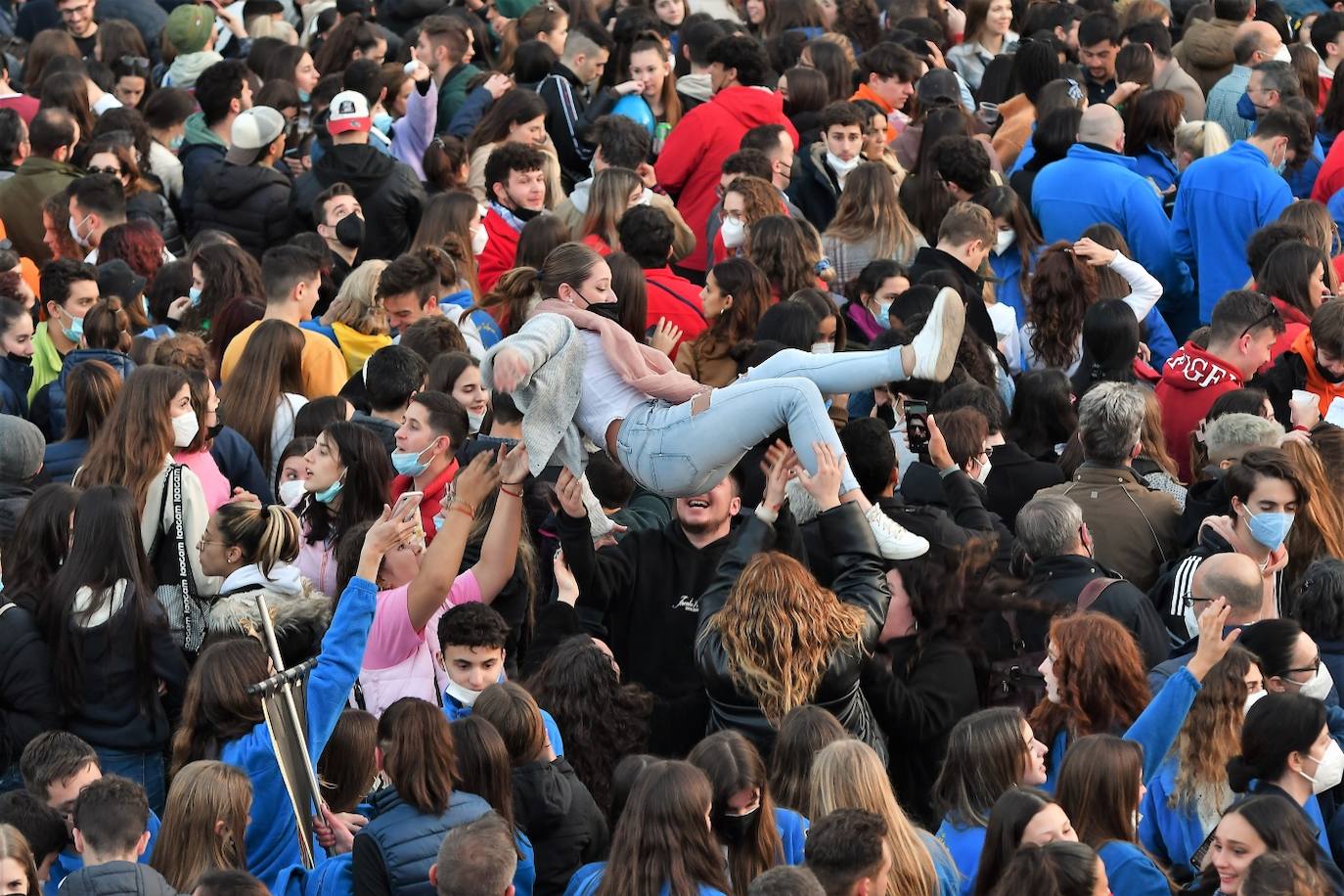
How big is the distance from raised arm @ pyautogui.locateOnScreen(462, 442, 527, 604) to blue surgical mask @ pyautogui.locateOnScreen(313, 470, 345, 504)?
0.63 meters

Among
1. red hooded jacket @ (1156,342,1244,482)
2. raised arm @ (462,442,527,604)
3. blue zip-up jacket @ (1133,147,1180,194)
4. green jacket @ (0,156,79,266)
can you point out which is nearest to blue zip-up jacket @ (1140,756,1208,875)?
raised arm @ (462,442,527,604)

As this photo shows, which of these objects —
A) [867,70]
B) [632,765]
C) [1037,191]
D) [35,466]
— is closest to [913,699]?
[632,765]

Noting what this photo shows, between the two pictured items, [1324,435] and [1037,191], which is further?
[1037,191]

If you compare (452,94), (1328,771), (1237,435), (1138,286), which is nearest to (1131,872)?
(1328,771)

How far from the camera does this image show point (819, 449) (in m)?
6.39

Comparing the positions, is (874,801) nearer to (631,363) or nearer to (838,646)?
(838,646)

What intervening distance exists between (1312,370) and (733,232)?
2.72m

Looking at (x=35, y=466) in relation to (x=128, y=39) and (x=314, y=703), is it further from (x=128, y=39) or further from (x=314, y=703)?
(x=128, y=39)

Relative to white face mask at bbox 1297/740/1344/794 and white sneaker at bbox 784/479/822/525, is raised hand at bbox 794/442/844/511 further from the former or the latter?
white face mask at bbox 1297/740/1344/794

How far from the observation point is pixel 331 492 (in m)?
7.23

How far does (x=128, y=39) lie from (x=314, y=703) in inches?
357

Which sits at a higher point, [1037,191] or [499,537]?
[499,537]

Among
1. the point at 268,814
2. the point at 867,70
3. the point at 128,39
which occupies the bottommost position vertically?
the point at 128,39

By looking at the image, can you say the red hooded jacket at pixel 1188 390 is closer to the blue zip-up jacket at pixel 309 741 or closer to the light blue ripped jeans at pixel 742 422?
the light blue ripped jeans at pixel 742 422
